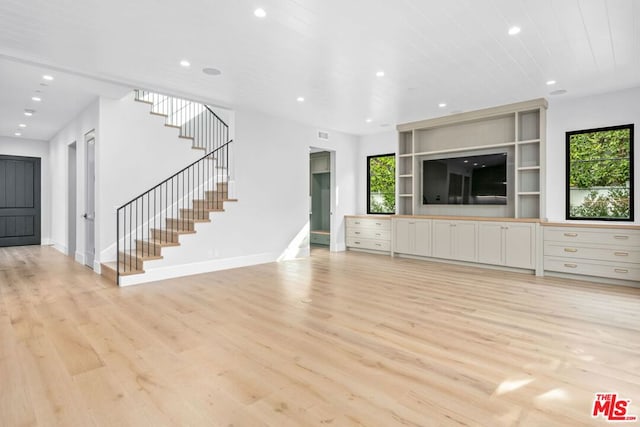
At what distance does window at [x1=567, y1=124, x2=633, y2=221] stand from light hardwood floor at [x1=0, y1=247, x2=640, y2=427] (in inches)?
55.9

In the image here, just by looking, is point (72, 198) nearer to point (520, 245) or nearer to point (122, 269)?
point (122, 269)

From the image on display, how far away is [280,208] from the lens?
7066 millimetres

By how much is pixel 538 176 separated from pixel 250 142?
199 inches

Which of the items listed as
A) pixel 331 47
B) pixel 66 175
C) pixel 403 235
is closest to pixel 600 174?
pixel 403 235

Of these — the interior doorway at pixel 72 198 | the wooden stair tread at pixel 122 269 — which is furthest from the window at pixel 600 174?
the interior doorway at pixel 72 198

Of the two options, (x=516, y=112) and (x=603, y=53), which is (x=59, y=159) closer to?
(x=516, y=112)

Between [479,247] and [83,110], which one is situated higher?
[83,110]

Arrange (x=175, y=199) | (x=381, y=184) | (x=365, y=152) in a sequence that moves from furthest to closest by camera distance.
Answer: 1. (x=365, y=152)
2. (x=381, y=184)
3. (x=175, y=199)

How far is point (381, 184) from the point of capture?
8734 mm

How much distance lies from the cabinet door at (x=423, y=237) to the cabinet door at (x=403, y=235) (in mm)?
89

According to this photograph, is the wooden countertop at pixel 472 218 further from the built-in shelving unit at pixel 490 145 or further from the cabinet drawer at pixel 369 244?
the cabinet drawer at pixel 369 244

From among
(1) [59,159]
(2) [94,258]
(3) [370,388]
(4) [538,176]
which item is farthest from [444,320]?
(1) [59,159]

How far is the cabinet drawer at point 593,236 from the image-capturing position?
4.88 meters

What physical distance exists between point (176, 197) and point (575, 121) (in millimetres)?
6902
